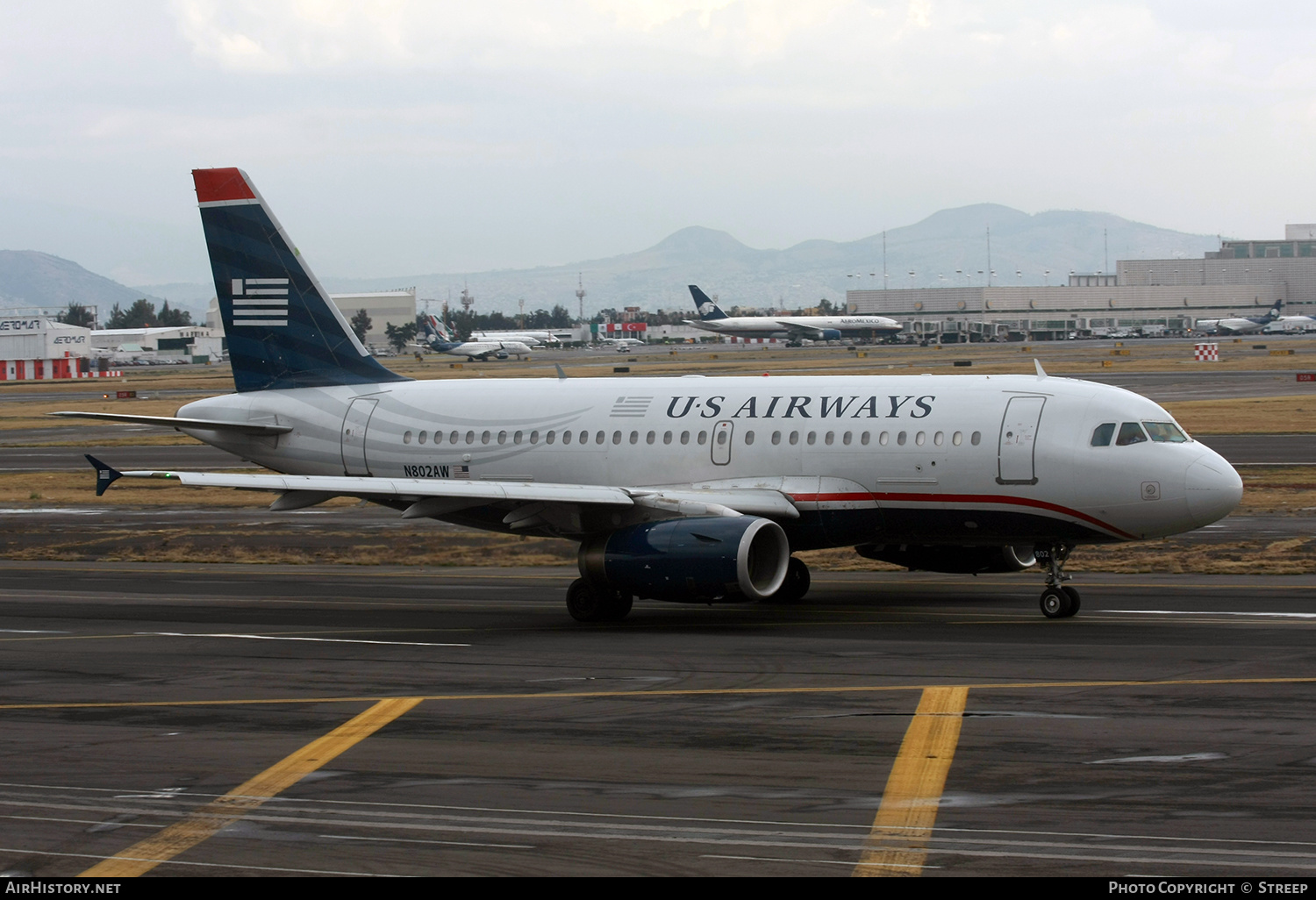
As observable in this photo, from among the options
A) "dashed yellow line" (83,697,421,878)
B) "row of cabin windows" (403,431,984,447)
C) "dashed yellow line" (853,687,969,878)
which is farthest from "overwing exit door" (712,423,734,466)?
"dashed yellow line" (83,697,421,878)

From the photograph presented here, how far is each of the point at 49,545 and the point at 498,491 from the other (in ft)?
63.1

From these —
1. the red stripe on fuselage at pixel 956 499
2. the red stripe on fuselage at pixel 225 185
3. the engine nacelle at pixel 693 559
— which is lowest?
the engine nacelle at pixel 693 559

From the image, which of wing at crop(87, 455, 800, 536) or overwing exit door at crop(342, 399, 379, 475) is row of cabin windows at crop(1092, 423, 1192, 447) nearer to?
wing at crop(87, 455, 800, 536)

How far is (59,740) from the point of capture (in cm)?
1764

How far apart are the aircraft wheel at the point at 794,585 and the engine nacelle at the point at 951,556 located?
1.26 meters

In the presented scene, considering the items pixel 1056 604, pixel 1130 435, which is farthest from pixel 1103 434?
pixel 1056 604

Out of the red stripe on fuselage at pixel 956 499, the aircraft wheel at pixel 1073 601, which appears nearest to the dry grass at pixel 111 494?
the red stripe on fuselage at pixel 956 499

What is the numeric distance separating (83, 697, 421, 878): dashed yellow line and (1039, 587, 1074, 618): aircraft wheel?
11.8 meters

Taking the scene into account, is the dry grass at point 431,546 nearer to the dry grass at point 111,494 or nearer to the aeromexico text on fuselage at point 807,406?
the dry grass at point 111,494

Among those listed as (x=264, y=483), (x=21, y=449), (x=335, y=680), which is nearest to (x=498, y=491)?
(x=264, y=483)

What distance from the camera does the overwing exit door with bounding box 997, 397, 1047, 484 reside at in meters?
26.0

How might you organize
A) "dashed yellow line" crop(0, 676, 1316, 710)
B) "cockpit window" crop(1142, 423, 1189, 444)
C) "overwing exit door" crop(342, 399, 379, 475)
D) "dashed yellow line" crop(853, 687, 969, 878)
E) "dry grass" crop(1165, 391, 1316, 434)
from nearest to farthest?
"dashed yellow line" crop(853, 687, 969, 878) < "dashed yellow line" crop(0, 676, 1316, 710) < "cockpit window" crop(1142, 423, 1189, 444) < "overwing exit door" crop(342, 399, 379, 475) < "dry grass" crop(1165, 391, 1316, 434)

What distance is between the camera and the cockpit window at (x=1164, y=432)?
84.6 ft

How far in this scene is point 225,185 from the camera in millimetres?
34281
